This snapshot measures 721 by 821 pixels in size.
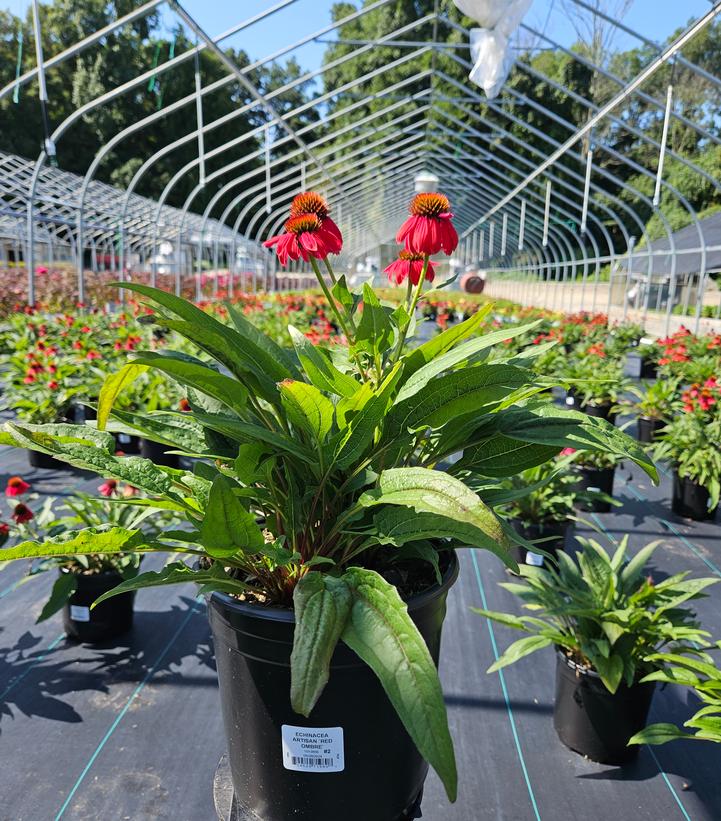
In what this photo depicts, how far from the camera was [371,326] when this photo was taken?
4.07ft

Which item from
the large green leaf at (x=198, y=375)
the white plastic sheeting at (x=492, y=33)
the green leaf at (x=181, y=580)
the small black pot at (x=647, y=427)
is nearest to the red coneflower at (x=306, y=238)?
the large green leaf at (x=198, y=375)

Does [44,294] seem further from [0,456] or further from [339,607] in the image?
[339,607]

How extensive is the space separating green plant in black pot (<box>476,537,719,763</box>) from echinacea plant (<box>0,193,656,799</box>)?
0.87 meters

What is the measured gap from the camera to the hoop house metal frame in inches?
266

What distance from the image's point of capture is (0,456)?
4539mm

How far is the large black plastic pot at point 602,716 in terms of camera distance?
1842mm

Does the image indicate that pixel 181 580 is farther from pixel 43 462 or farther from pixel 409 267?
pixel 43 462

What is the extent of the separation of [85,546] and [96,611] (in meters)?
1.59

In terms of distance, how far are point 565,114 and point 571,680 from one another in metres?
31.1

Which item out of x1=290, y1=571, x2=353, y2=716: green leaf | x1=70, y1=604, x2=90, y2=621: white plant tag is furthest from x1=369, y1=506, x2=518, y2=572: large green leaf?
x1=70, y1=604, x2=90, y2=621: white plant tag

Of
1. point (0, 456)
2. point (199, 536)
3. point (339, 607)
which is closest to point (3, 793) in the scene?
point (199, 536)

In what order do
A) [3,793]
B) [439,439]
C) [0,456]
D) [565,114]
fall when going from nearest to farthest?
1. [439,439]
2. [3,793]
3. [0,456]
4. [565,114]

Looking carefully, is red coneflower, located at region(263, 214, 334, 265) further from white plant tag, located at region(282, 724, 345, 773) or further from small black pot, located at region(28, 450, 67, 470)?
small black pot, located at region(28, 450, 67, 470)

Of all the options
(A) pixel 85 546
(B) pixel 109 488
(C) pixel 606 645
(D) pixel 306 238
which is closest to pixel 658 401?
(C) pixel 606 645
